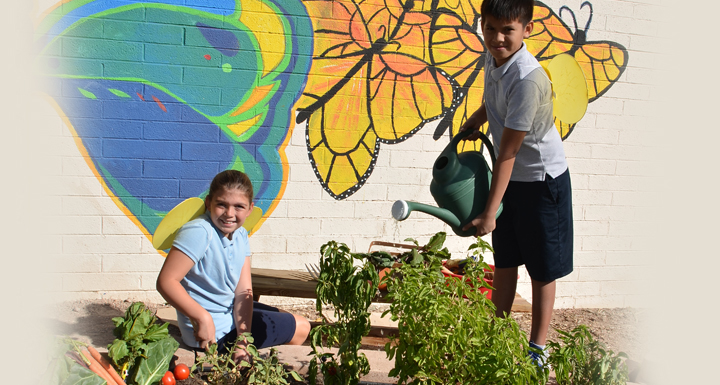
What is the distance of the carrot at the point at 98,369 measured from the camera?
1543mm

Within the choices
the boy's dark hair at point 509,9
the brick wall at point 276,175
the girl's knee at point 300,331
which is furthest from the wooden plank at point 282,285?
the boy's dark hair at point 509,9

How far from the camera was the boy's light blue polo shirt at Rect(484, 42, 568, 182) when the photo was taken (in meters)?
2.05

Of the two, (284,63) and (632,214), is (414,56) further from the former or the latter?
(632,214)

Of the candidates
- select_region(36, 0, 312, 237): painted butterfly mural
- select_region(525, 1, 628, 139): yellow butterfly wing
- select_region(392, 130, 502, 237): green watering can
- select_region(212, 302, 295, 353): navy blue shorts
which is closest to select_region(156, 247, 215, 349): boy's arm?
select_region(212, 302, 295, 353): navy blue shorts

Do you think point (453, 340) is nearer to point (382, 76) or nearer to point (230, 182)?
point (230, 182)

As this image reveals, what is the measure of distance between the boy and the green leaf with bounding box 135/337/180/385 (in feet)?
3.94

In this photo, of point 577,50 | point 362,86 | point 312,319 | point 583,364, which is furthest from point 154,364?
point 577,50

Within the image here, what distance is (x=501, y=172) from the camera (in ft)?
6.88

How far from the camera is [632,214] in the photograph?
4.05 metres

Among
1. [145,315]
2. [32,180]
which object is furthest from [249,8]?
[145,315]

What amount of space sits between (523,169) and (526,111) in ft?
0.99

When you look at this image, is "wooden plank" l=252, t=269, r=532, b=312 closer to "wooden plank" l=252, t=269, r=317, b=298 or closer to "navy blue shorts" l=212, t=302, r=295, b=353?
"wooden plank" l=252, t=269, r=317, b=298

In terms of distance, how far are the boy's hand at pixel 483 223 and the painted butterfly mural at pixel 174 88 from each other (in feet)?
5.41

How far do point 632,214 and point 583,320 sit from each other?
877mm
